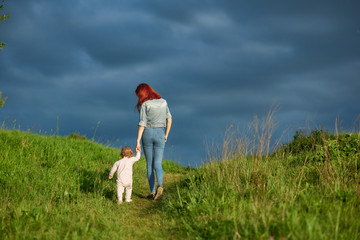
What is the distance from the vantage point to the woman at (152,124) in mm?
8273

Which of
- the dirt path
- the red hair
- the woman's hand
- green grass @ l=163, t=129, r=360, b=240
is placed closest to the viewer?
green grass @ l=163, t=129, r=360, b=240

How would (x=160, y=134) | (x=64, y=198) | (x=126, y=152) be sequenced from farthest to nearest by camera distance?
(x=160, y=134) → (x=126, y=152) → (x=64, y=198)

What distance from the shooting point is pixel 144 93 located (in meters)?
8.49

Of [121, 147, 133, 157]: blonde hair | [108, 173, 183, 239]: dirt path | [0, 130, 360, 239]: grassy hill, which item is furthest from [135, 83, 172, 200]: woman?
[0, 130, 360, 239]: grassy hill

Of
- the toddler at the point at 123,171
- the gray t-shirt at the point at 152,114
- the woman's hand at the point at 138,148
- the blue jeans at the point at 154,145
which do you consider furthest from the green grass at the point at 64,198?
the gray t-shirt at the point at 152,114

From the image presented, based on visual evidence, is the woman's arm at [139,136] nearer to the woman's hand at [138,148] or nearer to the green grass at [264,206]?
the woman's hand at [138,148]

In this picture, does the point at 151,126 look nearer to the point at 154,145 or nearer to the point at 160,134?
the point at 160,134

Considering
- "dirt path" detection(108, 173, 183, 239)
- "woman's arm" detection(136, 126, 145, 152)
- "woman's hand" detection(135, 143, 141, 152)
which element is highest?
"woman's arm" detection(136, 126, 145, 152)

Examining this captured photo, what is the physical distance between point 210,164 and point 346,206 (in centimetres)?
338

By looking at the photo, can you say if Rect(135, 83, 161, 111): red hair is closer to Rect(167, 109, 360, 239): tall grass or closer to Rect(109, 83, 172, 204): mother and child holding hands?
Rect(109, 83, 172, 204): mother and child holding hands

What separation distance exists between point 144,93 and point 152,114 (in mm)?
666

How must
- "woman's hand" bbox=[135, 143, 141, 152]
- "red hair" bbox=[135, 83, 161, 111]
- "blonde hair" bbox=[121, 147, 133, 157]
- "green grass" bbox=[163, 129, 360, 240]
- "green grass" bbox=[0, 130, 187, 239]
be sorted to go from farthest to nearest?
1. "red hair" bbox=[135, 83, 161, 111]
2. "woman's hand" bbox=[135, 143, 141, 152]
3. "blonde hair" bbox=[121, 147, 133, 157]
4. "green grass" bbox=[0, 130, 187, 239]
5. "green grass" bbox=[163, 129, 360, 240]

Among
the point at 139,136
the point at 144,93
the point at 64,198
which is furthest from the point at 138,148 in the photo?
the point at 64,198

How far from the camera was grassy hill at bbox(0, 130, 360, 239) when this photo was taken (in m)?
4.83
